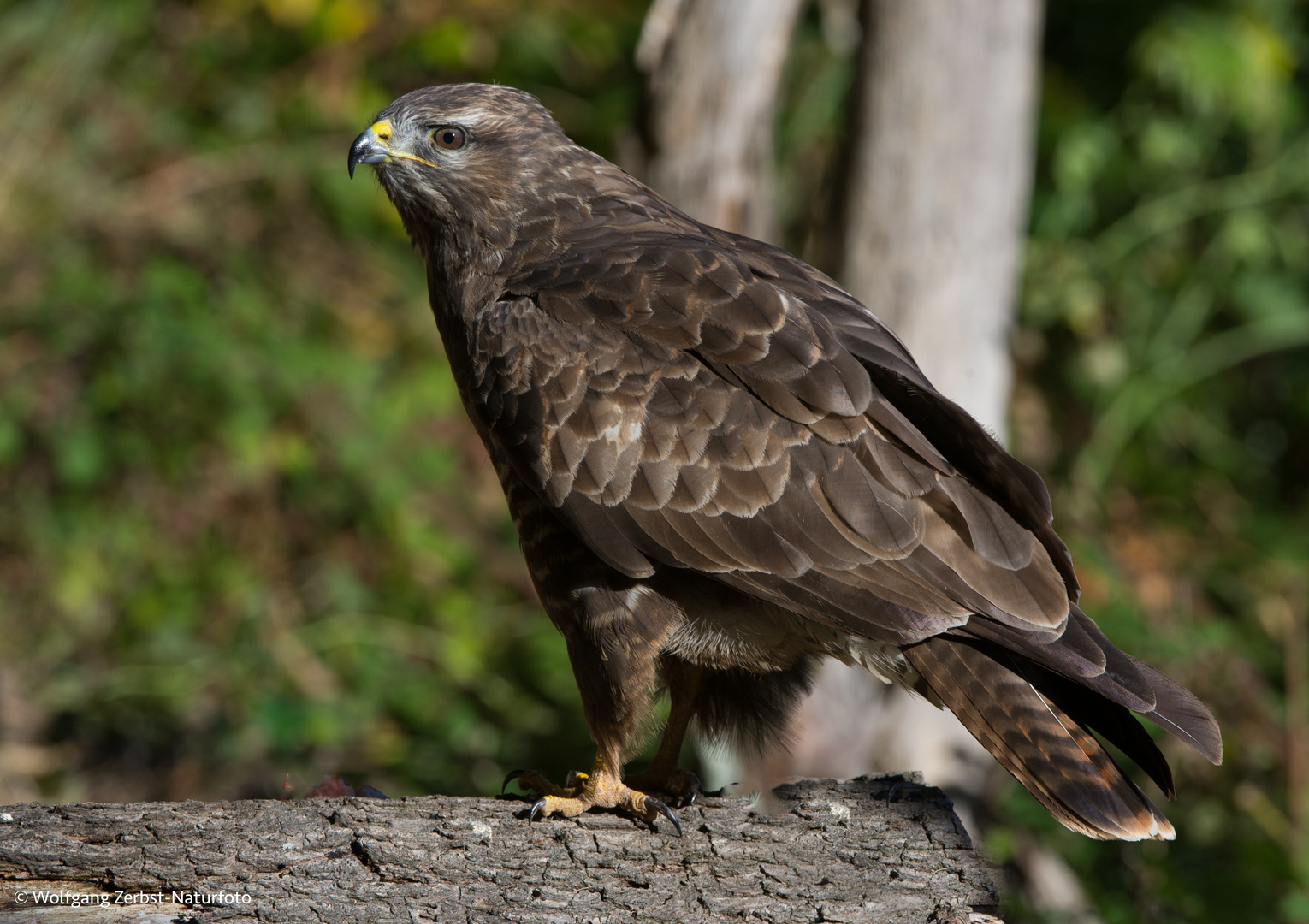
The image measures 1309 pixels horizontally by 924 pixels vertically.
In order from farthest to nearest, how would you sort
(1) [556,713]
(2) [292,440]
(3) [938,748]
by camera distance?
(2) [292,440], (1) [556,713], (3) [938,748]

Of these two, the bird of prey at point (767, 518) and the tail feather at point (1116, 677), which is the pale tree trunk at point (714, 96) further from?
the tail feather at point (1116, 677)

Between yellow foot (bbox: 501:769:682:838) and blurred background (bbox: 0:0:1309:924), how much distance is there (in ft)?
5.63

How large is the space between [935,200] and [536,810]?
287 cm

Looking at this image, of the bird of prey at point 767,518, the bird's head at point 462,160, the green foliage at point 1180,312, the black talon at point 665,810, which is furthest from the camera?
the green foliage at point 1180,312

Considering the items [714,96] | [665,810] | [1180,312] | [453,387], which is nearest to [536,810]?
[665,810]

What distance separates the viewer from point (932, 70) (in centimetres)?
465

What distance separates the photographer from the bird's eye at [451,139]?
3441 mm

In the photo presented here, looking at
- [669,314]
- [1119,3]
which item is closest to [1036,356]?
[1119,3]

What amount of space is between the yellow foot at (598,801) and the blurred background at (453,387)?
1.72m

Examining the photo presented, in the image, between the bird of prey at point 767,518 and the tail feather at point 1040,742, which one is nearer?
the tail feather at point 1040,742

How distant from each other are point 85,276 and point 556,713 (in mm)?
2972

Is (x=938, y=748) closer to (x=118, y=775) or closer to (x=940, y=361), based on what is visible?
(x=940, y=361)

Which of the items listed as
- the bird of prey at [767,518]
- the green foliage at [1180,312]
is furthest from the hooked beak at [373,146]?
the green foliage at [1180,312]

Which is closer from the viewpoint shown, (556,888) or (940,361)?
(556,888)
